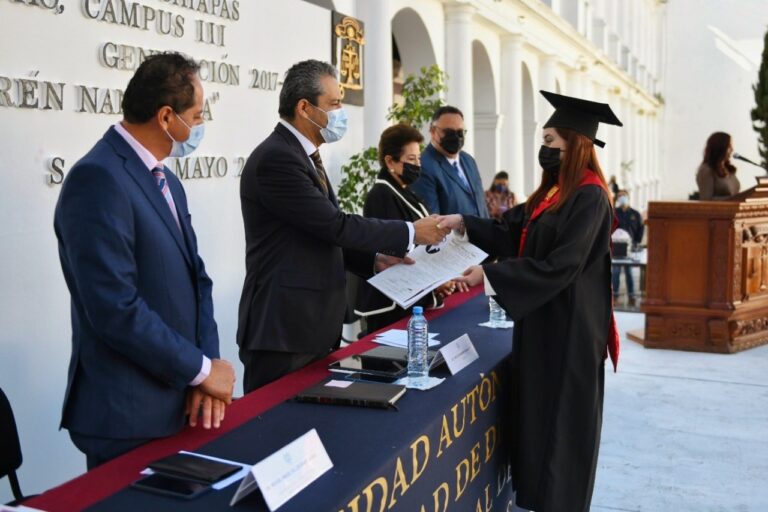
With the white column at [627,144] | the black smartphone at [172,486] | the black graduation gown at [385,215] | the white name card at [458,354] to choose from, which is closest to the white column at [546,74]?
the white column at [627,144]

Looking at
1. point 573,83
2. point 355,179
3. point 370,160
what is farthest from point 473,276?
point 573,83

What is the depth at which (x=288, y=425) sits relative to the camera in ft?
7.37

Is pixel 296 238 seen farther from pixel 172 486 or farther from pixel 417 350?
pixel 172 486

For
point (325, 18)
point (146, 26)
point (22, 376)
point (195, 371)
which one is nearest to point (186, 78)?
point (195, 371)

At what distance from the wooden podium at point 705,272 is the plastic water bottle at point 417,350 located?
456 cm

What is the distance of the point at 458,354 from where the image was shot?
288 centimetres

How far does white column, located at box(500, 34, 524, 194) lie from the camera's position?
1321 centimetres

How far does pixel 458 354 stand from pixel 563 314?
40 cm

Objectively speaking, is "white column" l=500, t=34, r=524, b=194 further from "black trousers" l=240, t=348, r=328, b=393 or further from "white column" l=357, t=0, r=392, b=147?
"black trousers" l=240, t=348, r=328, b=393

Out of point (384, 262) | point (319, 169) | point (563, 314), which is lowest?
point (563, 314)

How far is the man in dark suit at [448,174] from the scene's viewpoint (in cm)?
500

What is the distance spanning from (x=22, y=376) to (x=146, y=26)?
1966mm

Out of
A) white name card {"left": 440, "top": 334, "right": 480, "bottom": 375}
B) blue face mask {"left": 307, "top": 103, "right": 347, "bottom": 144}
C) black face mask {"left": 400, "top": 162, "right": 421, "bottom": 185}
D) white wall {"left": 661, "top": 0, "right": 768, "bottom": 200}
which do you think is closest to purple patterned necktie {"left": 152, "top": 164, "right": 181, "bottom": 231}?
blue face mask {"left": 307, "top": 103, "right": 347, "bottom": 144}

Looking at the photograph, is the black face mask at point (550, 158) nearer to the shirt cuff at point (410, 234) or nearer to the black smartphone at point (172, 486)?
the shirt cuff at point (410, 234)
